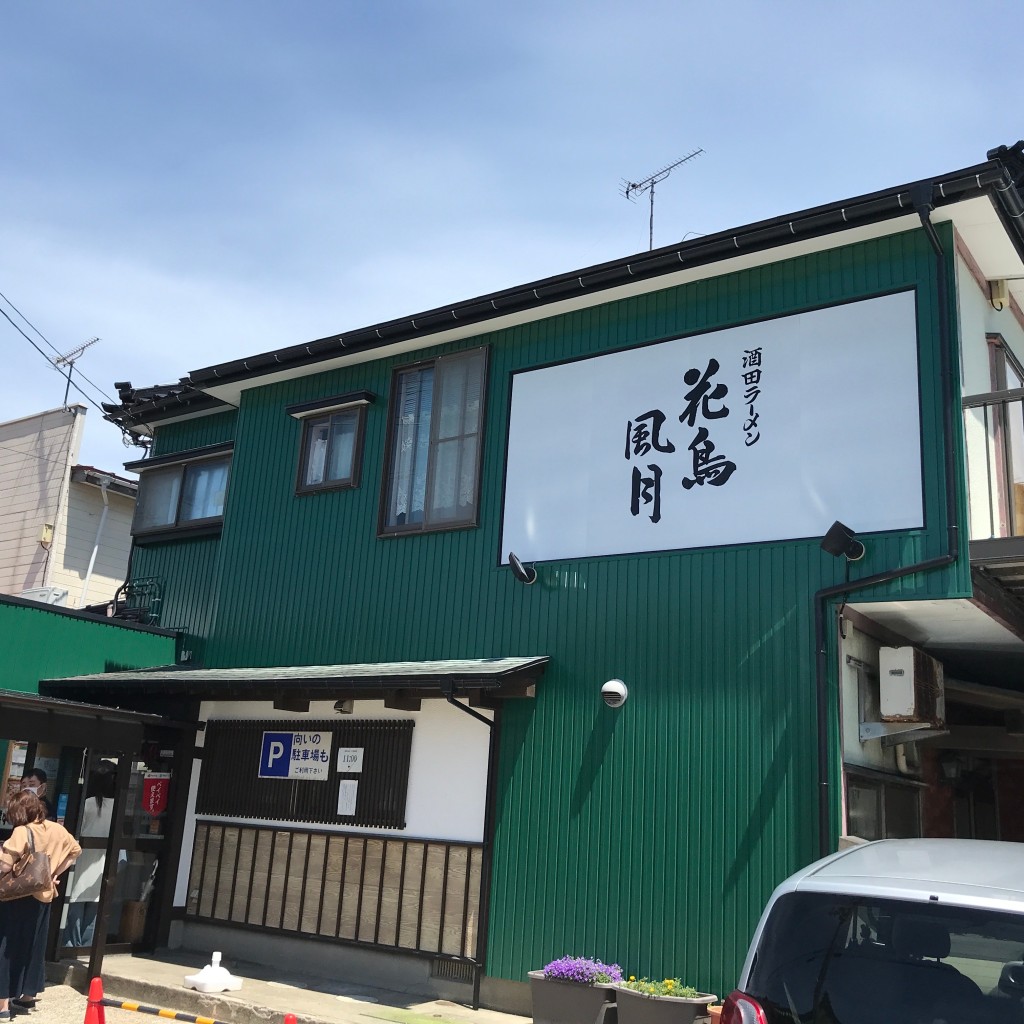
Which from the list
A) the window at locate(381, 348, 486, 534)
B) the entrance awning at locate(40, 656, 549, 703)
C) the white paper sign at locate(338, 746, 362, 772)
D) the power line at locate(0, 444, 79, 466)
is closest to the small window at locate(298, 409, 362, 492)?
the window at locate(381, 348, 486, 534)

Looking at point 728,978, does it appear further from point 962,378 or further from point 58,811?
point 58,811

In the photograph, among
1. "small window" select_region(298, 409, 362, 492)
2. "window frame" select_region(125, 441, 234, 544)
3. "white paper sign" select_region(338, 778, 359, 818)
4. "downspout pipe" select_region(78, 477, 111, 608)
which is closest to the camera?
"white paper sign" select_region(338, 778, 359, 818)

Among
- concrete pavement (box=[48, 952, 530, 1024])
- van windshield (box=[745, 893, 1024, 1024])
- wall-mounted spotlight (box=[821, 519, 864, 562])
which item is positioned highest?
wall-mounted spotlight (box=[821, 519, 864, 562])

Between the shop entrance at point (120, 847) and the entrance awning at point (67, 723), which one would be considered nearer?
the entrance awning at point (67, 723)

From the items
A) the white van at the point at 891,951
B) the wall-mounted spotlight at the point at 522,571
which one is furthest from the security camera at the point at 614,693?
the white van at the point at 891,951

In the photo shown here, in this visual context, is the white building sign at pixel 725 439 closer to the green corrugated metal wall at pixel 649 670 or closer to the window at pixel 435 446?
the green corrugated metal wall at pixel 649 670

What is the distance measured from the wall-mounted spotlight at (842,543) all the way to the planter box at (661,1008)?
3.59 m

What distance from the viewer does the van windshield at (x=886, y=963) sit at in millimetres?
3689

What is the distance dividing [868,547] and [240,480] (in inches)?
319

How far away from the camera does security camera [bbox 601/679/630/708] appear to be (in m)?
9.52

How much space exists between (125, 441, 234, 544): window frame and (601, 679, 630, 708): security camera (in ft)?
21.1

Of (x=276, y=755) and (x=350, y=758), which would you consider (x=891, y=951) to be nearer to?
(x=350, y=758)

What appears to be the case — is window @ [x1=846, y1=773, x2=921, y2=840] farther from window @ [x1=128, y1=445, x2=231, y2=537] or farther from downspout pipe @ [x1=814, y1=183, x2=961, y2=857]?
window @ [x1=128, y1=445, x2=231, y2=537]

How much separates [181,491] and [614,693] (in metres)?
8.09
